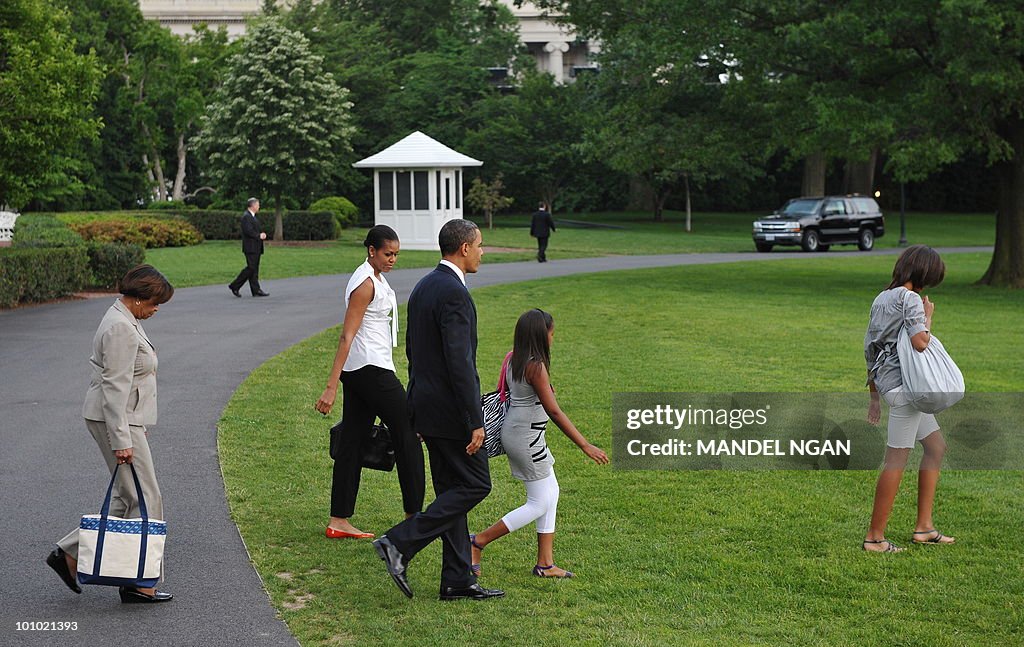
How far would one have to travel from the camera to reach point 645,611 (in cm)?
594

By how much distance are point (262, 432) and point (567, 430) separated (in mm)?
5066

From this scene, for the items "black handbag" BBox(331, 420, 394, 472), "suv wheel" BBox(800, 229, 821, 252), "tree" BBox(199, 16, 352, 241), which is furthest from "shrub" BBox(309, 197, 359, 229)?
"black handbag" BBox(331, 420, 394, 472)

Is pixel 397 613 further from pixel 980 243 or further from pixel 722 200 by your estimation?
pixel 722 200

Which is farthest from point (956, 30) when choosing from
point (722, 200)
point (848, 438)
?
point (722, 200)

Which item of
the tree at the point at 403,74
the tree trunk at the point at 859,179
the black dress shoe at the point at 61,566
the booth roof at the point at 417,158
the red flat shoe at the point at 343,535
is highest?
the tree at the point at 403,74

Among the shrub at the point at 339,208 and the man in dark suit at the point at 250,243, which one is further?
the shrub at the point at 339,208

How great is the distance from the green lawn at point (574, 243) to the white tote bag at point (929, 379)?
20930 mm

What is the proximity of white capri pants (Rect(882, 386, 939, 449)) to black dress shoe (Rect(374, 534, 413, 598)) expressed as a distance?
112 inches

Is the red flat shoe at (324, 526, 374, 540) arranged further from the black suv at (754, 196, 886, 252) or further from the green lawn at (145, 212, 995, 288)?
the black suv at (754, 196, 886, 252)

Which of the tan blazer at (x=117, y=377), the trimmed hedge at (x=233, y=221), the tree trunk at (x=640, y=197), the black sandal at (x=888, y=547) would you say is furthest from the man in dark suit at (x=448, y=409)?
the tree trunk at (x=640, y=197)

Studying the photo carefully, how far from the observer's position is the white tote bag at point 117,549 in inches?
232

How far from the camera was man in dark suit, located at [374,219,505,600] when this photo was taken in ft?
19.3

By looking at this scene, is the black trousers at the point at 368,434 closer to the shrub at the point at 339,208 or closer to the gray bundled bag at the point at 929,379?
the gray bundled bag at the point at 929,379

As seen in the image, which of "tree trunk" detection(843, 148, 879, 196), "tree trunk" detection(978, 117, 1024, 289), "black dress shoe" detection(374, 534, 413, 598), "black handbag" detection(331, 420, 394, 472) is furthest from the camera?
"tree trunk" detection(843, 148, 879, 196)
